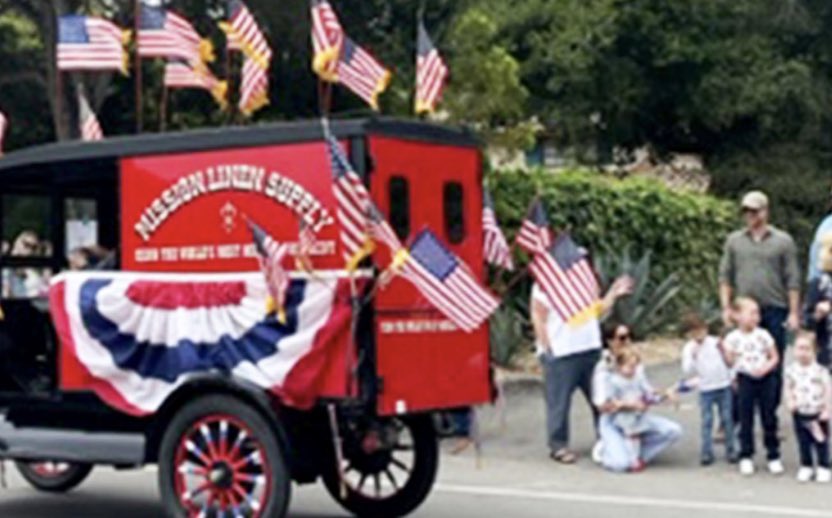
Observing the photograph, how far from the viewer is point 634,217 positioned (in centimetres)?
2169

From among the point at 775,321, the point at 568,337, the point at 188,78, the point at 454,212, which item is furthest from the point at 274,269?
the point at 188,78

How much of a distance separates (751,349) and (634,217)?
849cm

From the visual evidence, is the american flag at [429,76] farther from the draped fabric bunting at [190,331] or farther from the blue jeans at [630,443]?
the blue jeans at [630,443]

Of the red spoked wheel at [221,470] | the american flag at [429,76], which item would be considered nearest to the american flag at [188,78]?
the american flag at [429,76]

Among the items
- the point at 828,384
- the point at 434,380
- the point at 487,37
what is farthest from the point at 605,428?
the point at 487,37

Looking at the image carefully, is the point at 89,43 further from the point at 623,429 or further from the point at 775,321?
the point at 775,321

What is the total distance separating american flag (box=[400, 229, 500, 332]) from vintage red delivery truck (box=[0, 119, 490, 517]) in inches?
9.7

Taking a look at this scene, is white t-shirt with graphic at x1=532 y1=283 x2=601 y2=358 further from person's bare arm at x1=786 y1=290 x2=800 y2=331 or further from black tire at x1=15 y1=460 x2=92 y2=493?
black tire at x1=15 y1=460 x2=92 y2=493

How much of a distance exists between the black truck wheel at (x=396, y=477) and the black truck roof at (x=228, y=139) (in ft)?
6.04

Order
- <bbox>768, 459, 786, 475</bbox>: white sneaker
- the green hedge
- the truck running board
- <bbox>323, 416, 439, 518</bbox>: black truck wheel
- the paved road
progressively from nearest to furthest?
the truck running board < <bbox>323, 416, 439, 518</bbox>: black truck wheel < the paved road < <bbox>768, 459, 786, 475</bbox>: white sneaker < the green hedge

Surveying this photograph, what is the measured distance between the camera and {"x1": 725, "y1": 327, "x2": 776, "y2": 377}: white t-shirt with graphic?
13.3 metres

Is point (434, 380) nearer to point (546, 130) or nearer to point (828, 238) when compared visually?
point (828, 238)

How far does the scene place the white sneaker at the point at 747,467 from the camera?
13.3m

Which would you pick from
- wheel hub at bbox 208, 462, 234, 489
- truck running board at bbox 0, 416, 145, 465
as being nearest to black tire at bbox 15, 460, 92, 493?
truck running board at bbox 0, 416, 145, 465
